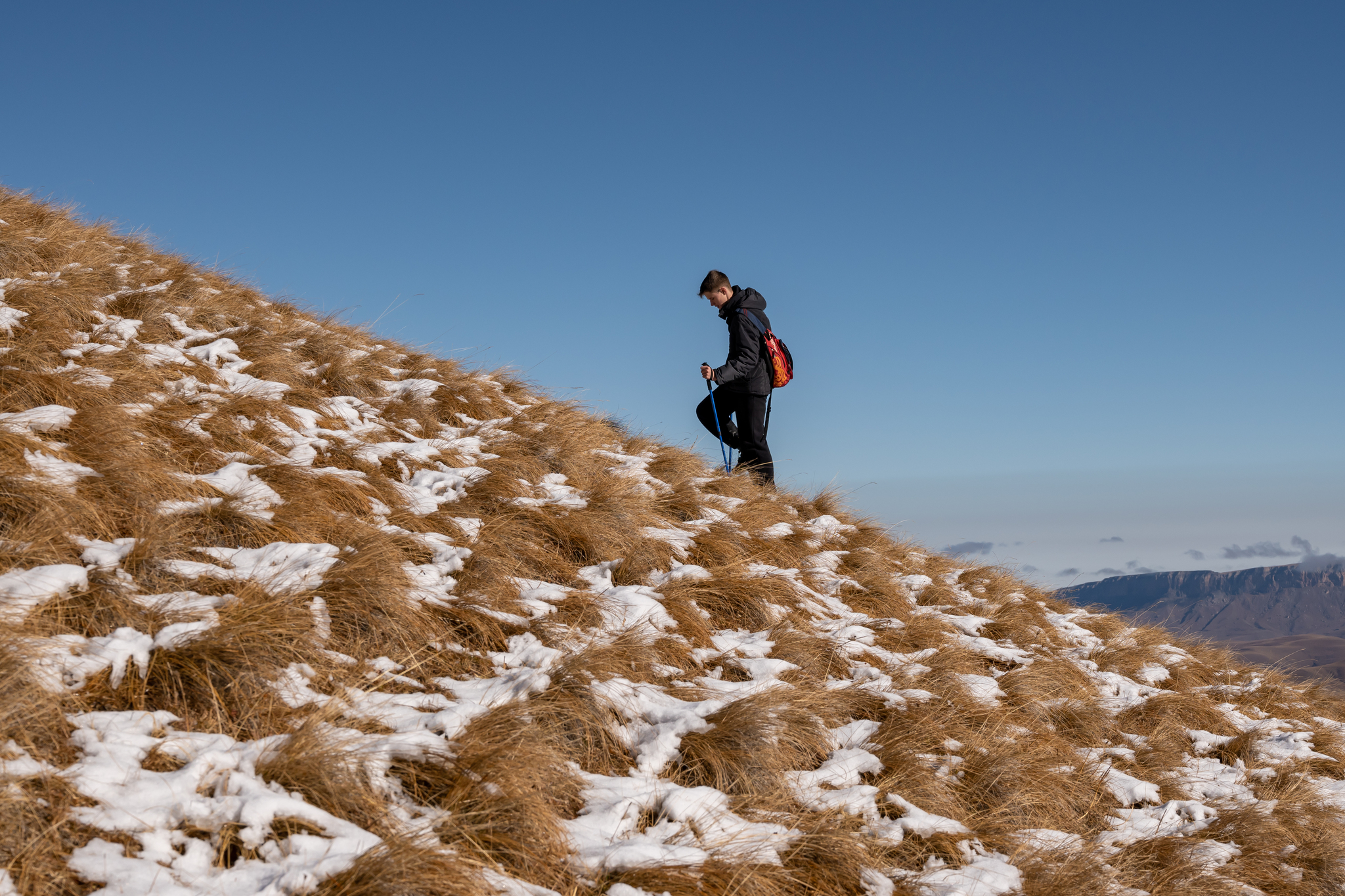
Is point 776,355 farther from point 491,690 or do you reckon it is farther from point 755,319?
point 491,690

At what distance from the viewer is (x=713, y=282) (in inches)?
367

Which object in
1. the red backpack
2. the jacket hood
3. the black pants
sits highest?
the jacket hood

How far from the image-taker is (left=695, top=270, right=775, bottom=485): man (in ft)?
30.3

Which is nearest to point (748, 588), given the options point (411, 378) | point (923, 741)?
point (923, 741)

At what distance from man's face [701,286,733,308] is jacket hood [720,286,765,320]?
0.04 meters

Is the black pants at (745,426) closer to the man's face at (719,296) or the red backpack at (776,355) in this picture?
the red backpack at (776,355)

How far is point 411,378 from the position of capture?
30.0ft

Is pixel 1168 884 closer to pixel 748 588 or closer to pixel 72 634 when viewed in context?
pixel 748 588

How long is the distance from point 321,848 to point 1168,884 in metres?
→ 3.72

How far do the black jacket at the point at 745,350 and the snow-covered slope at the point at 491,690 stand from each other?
1965 mm

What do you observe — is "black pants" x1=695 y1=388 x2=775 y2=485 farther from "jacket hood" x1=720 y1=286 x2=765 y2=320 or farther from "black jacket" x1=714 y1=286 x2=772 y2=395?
"jacket hood" x1=720 y1=286 x2=765 y2=320

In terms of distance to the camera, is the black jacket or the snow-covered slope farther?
the black jacket

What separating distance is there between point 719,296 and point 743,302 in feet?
0.97

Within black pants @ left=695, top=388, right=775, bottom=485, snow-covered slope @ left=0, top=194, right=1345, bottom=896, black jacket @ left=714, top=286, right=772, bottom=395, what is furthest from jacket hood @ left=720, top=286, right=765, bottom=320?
snow-covered slope @ left=0, top=194, right=1345, bottom=896
